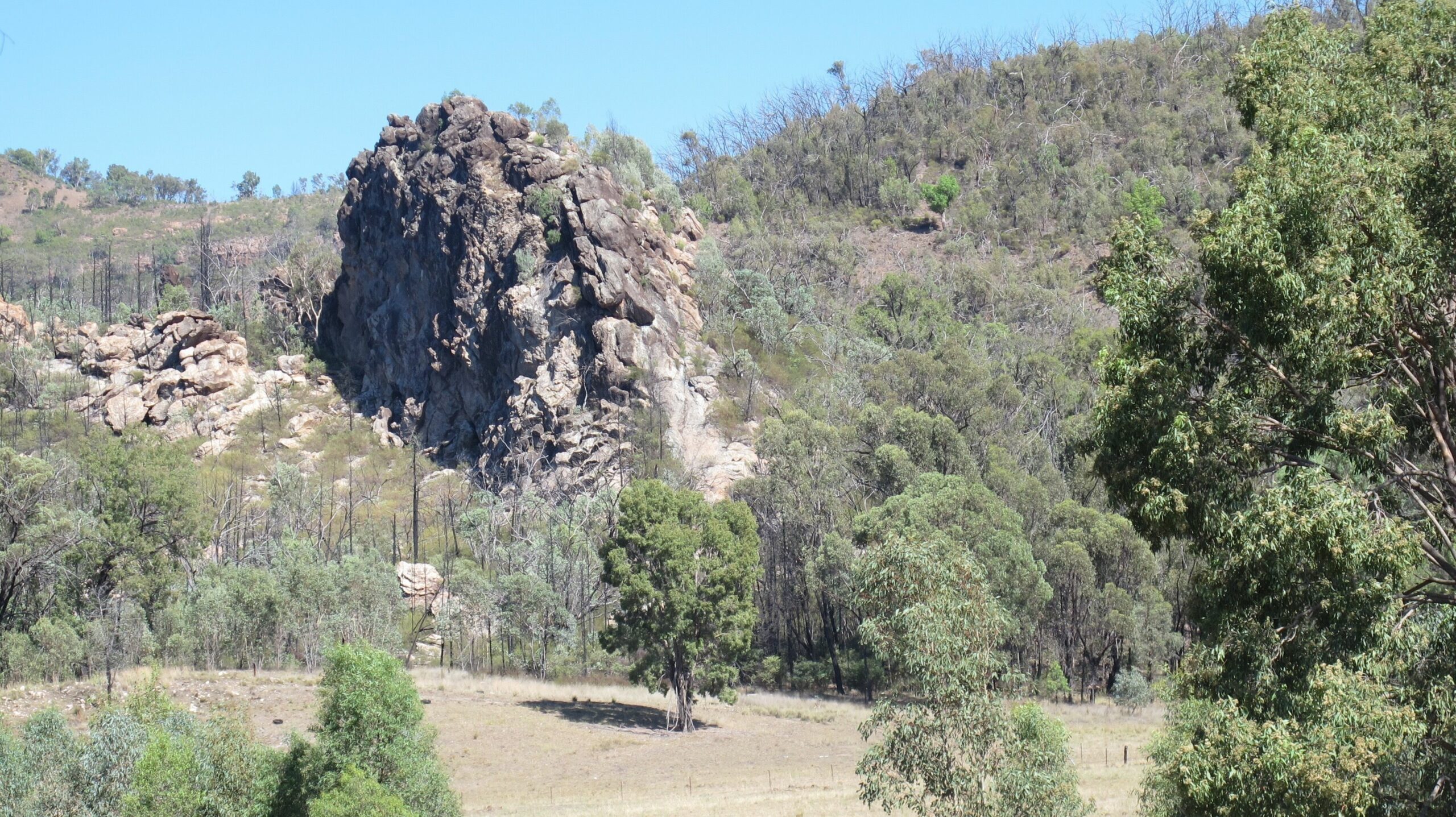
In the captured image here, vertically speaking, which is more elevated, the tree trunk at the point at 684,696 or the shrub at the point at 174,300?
the shrub at the point at 174,300

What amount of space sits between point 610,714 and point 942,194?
353 ft

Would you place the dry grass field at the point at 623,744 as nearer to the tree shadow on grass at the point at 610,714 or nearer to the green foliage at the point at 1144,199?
the tree shadow on grass at the point at 610,714

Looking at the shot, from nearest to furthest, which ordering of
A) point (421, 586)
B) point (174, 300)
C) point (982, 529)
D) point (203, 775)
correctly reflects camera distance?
point (203, 775), point (982, 529), point (421, 586), point (174, 300)

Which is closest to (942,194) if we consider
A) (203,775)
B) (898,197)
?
(898,197)

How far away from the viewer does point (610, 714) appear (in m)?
50.5

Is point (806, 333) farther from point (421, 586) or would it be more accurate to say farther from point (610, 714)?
point (610, 714)

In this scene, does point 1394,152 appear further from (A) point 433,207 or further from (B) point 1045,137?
(B) point 1045,137

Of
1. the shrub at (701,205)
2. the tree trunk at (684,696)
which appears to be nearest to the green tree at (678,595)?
the tree trunk at (684,696)

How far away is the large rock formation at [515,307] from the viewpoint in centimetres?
8925

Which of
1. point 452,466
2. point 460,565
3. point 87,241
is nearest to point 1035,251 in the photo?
point 452,466

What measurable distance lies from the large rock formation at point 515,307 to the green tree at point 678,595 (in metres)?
32.5

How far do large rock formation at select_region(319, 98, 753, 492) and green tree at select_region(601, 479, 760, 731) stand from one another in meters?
32.5

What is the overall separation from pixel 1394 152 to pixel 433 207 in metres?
93.8

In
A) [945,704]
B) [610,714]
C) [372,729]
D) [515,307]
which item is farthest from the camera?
[515,307]
